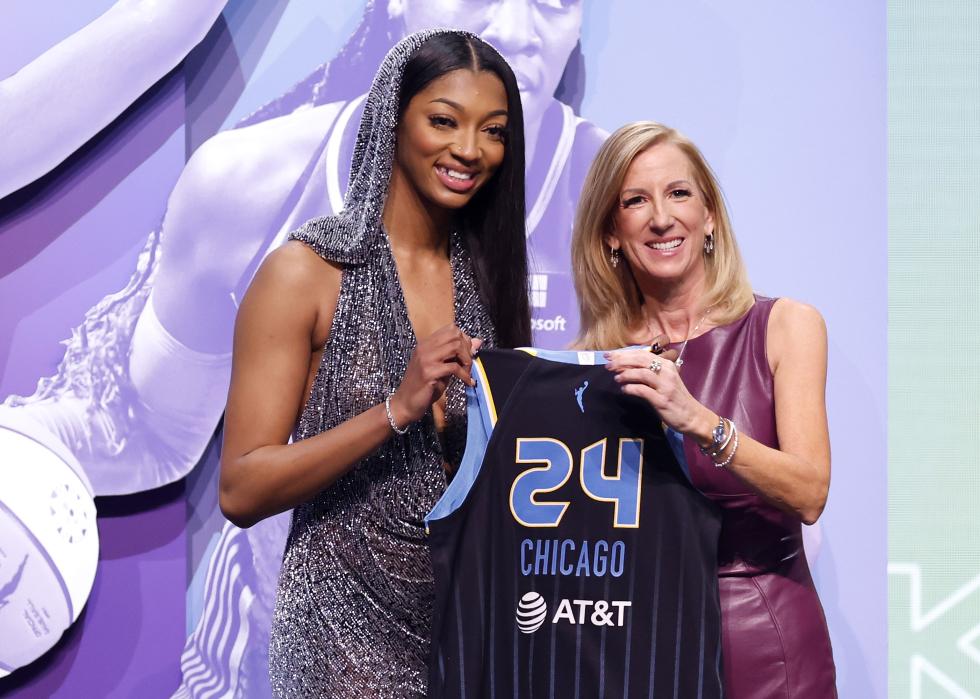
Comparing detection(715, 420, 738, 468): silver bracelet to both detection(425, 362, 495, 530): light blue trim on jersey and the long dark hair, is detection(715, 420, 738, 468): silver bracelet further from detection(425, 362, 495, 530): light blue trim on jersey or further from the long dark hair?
the long dark hair

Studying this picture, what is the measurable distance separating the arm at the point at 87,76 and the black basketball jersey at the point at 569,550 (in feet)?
5.58

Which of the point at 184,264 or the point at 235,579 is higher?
the point at 184,264

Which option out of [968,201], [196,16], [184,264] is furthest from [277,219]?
[968,201]

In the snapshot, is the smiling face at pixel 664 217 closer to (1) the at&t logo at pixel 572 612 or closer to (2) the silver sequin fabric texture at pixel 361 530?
(2) the silver sequin fabric texture at pixel 361 530

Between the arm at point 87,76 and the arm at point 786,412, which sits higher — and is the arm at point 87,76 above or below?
above

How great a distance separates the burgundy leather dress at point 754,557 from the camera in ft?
5.22

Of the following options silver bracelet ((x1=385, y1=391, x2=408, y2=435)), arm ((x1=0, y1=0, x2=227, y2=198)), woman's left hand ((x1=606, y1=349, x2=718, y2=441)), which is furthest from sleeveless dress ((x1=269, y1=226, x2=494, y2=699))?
arm ((x1=0, y1=0, x2=227, y2=198))

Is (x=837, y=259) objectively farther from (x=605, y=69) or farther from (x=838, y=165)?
(x=605, y=69)

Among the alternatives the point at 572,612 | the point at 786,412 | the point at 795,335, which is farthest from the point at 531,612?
the point at 795,335

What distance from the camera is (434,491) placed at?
1678 mm

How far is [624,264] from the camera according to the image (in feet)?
6.36

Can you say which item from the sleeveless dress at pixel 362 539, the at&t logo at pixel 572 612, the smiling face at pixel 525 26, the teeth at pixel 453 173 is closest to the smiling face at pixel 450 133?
the teeth at pixel 453 173

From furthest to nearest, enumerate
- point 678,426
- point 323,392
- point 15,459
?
point 15,459 → point 323,392 → point 678,426

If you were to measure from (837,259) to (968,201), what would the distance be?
409 mm
